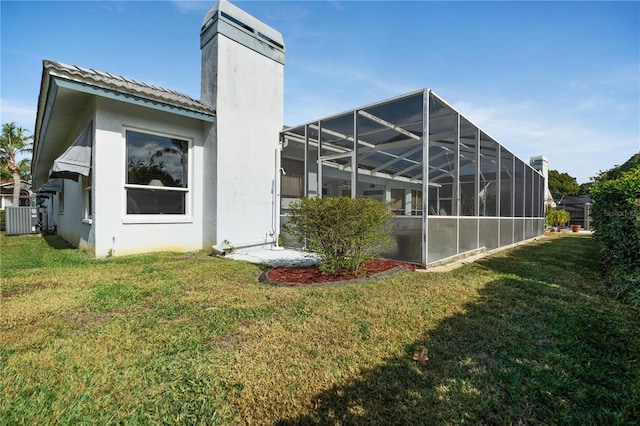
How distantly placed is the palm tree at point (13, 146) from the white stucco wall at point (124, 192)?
25758 mm

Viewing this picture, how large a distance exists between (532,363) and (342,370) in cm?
162

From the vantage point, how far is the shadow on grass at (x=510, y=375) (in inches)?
69.9

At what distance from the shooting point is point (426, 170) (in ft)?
19.9

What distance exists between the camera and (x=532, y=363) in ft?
7.75

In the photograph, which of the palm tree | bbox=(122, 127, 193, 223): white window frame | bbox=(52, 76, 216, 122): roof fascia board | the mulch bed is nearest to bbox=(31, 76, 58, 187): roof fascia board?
bbox=(52, 76, 216, 122): roof fascia board

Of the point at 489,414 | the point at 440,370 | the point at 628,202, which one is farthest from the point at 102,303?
the point at 628,202

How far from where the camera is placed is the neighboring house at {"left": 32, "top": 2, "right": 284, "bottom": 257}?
21.5 feet

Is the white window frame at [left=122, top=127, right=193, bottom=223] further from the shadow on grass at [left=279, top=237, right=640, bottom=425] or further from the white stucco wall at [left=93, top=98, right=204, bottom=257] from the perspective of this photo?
the shadow on grass at [left=279, top=237, right=640, bottom=425]

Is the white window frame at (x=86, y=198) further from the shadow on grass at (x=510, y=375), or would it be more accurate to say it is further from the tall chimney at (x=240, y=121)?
the shadow on grass at (x=510, y=375)

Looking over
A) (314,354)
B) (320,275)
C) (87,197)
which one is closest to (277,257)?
(320,275)

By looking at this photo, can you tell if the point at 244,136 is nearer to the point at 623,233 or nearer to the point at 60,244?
the point at 60,244

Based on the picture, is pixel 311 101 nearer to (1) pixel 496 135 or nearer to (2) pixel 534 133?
(1) pixel 496 135

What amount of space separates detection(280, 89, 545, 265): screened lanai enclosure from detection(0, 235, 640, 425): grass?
2317 millimetres

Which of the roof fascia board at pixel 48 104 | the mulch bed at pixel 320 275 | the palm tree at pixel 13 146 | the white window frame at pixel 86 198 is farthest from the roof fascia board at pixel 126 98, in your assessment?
the palm tree at pixel 13 146
